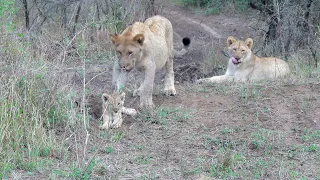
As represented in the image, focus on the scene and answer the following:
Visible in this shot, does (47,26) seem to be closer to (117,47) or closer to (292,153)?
(117,47)

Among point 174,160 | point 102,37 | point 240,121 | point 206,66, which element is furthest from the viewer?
point 102,37

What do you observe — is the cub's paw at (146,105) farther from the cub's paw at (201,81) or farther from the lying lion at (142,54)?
the cub's paw at (201,81)

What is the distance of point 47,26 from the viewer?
35.7 ft

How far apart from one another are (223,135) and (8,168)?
94.2 inches

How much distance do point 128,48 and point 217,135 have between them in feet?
4.78

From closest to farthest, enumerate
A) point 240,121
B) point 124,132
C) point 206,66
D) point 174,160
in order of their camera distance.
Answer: point 174,160, point 124,132, point 240,121, point 206,66

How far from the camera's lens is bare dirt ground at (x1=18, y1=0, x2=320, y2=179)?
17.2 feet

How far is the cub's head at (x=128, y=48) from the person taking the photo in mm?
6840

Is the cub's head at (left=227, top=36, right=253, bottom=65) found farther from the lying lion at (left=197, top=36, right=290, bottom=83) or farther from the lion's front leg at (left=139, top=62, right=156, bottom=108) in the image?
the lion's front leg at (left=139, top=62, right=156, bottom=108)

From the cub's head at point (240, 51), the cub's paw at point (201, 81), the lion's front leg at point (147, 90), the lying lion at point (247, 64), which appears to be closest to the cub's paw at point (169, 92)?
the lion's front leg at point (147, 90)

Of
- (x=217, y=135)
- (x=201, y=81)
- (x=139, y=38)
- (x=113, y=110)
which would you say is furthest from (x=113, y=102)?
(x=201, y=81)

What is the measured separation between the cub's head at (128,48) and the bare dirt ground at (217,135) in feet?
1.93

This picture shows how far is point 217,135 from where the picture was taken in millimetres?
6297

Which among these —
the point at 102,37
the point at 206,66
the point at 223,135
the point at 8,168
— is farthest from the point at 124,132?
the point at 102,37
